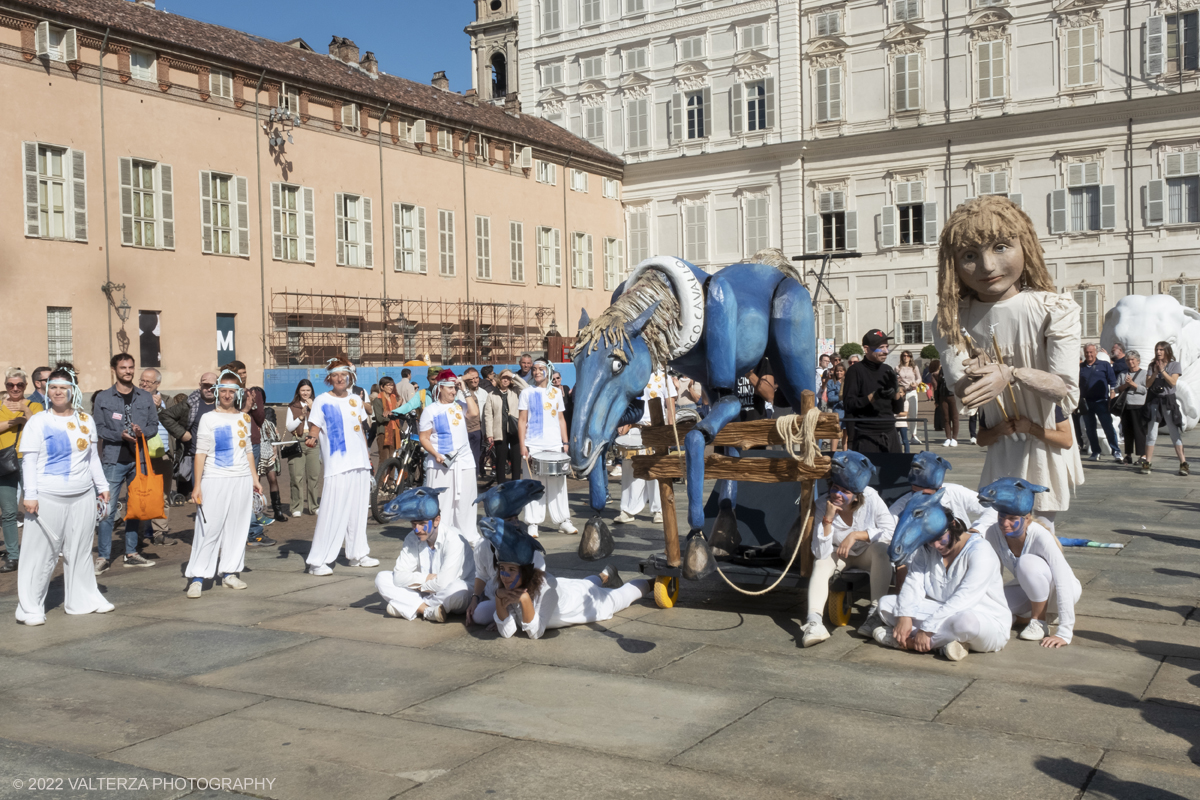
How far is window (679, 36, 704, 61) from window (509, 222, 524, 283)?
900 centimetres

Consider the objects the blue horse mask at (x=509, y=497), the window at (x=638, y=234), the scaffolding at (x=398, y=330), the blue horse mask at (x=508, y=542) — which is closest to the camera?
the blue horse mask at (x=508, y=542)

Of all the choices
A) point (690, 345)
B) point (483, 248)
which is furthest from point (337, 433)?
point (483, 248)

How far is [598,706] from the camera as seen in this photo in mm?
5191

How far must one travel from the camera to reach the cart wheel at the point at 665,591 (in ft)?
23.8

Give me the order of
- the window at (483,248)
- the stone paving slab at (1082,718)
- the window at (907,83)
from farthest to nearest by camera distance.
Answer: the window at (907,83)
the window at (483,248)
the stone paving slab at (1082,718)

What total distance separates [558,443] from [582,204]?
28397 mm

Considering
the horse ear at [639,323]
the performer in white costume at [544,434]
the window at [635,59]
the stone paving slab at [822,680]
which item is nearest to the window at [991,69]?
the window at [635,59]

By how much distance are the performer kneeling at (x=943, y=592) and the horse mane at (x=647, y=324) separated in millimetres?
1821

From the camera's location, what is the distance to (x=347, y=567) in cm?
943

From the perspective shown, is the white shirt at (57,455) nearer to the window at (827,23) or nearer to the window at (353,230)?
the window at (353,230)

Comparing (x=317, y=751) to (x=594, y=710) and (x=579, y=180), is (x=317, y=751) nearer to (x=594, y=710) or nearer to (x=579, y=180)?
(x=594, y=710)

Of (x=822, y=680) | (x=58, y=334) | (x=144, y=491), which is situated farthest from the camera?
(x=58, y=334)

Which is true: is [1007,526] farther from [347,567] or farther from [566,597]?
[347,567]

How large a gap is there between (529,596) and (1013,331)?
3129 mm
